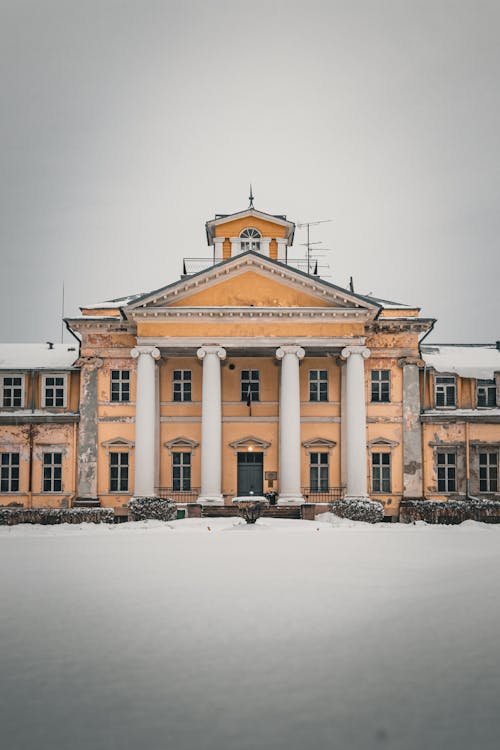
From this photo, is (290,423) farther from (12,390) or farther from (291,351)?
(12,390)

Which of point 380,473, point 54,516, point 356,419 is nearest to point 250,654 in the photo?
point 54,516

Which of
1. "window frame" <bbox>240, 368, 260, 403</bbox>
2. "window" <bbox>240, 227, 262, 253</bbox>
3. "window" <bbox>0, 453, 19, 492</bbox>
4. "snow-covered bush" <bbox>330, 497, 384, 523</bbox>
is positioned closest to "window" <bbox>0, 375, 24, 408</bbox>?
"window" <bbox>0, 453, 19, 492</bbox>

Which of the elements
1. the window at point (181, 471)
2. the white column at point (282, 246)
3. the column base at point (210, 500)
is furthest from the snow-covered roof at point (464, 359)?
the window at point (181, 471)

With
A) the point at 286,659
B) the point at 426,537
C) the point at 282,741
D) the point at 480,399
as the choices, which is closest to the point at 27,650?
the point at 286,659

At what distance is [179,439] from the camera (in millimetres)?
39031

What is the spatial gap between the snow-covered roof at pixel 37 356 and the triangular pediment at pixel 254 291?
272 inches

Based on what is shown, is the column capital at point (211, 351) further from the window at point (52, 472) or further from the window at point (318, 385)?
the window at point (52, 472)

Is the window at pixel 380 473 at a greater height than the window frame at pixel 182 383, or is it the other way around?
the window frame at pixel 182 383

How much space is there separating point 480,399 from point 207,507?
48.9 ft

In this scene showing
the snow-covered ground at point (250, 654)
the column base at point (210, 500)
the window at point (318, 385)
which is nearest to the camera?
the snow-covered ground at point (250, 654)

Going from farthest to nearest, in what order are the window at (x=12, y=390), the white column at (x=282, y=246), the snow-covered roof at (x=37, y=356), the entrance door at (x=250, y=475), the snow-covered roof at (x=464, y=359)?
the white column at (x=282, y=246)
the snow-covered roof at (x=37, y=356)
the window at (x=12, y=390)
the snow-covered roof at (x=464, y=359)
the entrance door at (x=250, y=475)

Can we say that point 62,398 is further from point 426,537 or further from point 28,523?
point 426,537

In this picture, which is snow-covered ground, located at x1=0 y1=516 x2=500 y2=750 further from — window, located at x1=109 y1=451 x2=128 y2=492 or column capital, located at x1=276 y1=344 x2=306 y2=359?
window, located at x1=109 y1=451 x2=128 y2=492

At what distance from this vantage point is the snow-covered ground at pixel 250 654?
21.9ft
